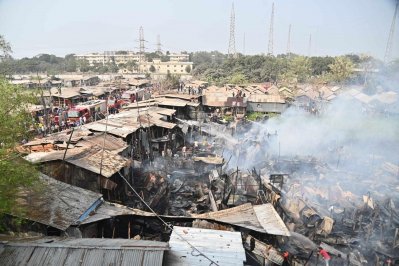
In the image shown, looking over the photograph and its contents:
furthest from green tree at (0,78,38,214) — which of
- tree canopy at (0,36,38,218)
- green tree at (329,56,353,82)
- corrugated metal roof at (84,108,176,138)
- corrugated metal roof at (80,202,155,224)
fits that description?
green tree at (329,56,353,82)

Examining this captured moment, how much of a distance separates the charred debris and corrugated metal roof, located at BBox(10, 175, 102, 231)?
5 centimetres

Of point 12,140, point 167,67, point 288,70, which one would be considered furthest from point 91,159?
Result: point 167,67

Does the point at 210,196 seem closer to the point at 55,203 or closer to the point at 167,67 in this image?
the point at 55,203

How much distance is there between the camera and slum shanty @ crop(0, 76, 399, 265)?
759 cm

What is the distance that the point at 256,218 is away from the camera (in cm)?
1057

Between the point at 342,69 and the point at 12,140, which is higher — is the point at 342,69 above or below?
above

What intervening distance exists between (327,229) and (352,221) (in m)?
1.89

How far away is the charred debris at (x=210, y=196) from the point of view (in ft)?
33.1

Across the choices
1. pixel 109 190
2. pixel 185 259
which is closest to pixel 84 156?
pixel 109 190

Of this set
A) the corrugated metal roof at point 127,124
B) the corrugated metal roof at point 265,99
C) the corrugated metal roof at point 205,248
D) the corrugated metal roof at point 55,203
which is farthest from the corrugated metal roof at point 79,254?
the corrugated metal roof at point 265,99

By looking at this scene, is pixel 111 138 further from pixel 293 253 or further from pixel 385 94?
pixel 385 94

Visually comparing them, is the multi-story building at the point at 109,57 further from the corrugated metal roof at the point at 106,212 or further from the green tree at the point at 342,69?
the corrugated metal roof at the point at 106,212

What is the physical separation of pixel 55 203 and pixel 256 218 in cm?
663

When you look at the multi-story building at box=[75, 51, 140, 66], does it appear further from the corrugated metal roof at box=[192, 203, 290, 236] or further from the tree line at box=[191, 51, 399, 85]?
the corrugated metal roof at box=[192, 203, 290, 236]
